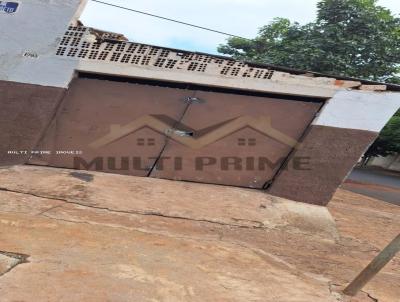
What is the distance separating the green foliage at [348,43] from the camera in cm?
1379

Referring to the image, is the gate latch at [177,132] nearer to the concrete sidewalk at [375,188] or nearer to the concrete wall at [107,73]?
the concrete wall at [107,73]

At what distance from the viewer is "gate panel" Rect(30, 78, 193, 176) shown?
557 centimetres

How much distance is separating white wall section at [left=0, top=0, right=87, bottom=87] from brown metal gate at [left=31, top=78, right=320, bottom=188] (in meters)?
0.31

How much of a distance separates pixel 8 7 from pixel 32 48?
24.1 inches

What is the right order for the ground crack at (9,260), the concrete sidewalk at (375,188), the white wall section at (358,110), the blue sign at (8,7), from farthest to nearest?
the concrete sidewalk at (375,188)
the white wall section at (358,110)
the blue sign at (8,7)
the ground crack at (9,260)

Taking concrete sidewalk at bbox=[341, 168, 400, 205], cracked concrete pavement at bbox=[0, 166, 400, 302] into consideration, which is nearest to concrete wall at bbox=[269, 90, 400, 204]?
cracked concrete pavement at bbox=[0, 166, 400, 302]

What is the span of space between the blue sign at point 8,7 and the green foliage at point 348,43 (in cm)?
1059

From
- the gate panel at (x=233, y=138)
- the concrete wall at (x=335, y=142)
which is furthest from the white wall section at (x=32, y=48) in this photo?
the concrete wall at (x=335, y=142)

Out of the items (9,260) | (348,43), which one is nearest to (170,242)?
(9,260)

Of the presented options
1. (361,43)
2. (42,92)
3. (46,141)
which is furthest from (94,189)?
(361,43)

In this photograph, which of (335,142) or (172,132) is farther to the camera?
(172,132)

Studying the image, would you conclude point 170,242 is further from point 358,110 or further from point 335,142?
point 358,110

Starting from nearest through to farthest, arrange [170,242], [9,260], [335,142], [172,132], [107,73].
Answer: [9,260] → [170,242] → [107,73] → [335,142] → [172,132]

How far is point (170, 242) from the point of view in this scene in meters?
3.62
